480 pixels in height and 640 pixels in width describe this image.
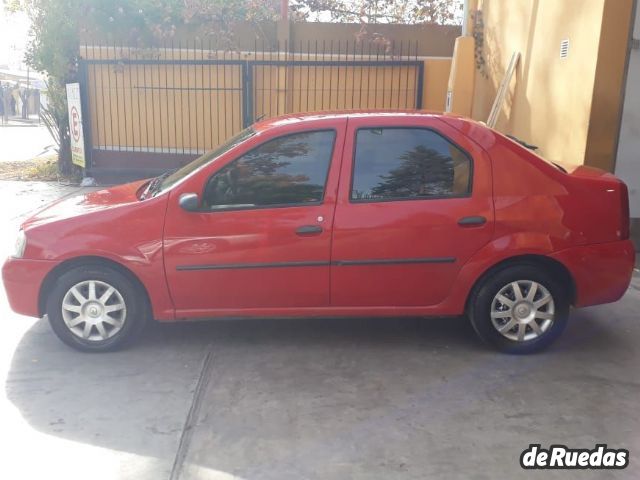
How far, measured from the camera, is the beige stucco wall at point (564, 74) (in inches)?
266

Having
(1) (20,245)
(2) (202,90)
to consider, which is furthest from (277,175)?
(2) (202,90)

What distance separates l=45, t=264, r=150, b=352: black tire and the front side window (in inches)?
31.9

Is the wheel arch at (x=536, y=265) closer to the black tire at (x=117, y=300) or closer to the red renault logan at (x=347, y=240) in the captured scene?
the red renault logan at (x=347, y=240)

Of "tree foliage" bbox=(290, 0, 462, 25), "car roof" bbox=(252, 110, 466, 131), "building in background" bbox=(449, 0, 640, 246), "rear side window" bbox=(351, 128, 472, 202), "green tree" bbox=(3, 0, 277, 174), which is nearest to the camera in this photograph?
"rear side window" bbox=(351, 128, 472, 202)

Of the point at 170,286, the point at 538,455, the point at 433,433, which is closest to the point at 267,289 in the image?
the point at 170,286

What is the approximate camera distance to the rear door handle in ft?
14.6

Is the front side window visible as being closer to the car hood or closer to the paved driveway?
the car hood

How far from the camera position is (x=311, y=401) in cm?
396

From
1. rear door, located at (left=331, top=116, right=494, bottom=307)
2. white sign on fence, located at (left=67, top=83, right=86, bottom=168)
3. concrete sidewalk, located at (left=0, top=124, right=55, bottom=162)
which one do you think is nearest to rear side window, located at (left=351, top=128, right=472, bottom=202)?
rear door, located at (left=331, top=116, right=494, bottom=307)

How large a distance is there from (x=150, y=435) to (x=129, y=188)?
2274 mm

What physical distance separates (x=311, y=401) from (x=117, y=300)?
5.22 ft

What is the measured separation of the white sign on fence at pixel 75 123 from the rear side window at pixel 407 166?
26.9 ft

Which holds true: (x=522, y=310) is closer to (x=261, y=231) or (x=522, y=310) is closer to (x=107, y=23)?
(x=261, y=231)

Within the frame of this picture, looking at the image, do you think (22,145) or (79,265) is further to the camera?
(22,145)
